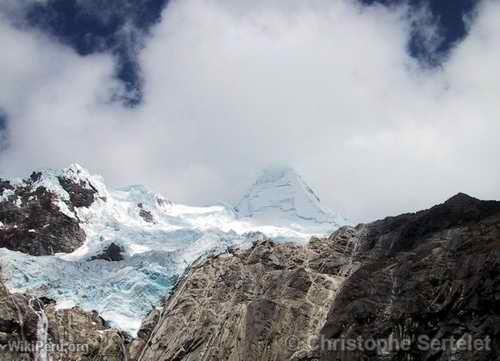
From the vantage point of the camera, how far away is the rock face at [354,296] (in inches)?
2472

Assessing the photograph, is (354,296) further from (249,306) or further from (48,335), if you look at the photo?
(48,335)

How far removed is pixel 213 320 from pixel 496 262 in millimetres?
38903

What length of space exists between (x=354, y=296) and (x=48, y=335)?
6712 cm

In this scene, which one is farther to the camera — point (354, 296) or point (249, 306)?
point (249, 306)

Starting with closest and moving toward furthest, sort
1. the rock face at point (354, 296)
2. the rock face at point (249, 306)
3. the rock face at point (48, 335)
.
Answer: the rock face at point (354, 296)
the rock face at point (249, 306)
the rock face at point (48, 335)

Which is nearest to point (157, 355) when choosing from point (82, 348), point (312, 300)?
point (312, 300)

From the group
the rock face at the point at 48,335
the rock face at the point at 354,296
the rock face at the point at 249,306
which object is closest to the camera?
the rock face at the point at 354,296

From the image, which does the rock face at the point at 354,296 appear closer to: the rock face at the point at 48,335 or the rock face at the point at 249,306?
the rock face at the point at 249,306

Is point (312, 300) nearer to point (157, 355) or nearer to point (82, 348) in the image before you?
point (157, 355)

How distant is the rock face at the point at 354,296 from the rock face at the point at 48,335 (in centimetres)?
1819

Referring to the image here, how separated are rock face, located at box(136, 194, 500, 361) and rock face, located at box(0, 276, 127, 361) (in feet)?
59.7

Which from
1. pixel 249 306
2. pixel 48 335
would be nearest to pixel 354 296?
pixel 249 306

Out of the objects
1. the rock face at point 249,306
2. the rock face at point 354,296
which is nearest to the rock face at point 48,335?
the rock face at point 354,296

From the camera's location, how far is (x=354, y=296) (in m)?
76.4
